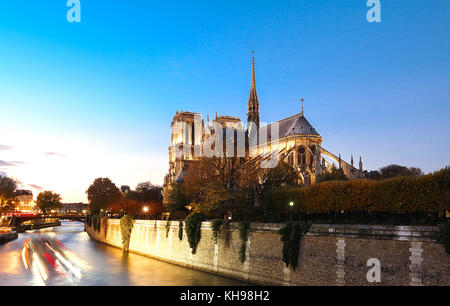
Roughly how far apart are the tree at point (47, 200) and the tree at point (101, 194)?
58.2 meters

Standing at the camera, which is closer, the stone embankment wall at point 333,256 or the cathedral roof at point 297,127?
the stone embankment wall at point 333,256

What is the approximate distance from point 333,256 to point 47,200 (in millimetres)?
129121

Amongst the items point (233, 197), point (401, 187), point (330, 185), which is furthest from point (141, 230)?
point (401, 187)

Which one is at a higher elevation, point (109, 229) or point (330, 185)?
point (330, 185)

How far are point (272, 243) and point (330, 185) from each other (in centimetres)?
646

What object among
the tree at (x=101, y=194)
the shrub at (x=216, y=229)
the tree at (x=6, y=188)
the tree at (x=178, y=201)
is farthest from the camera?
the tree at (x=101, y=194)

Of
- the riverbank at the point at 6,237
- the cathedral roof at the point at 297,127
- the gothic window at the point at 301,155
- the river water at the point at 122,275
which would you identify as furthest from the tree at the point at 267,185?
the riverbank at the point at 6,237

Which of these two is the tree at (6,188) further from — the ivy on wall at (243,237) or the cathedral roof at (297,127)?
the ivy on wall at (243,237)

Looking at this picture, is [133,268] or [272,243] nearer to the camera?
[272,243]

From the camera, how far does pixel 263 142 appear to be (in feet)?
225

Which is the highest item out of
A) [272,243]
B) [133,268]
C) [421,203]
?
[421,203]

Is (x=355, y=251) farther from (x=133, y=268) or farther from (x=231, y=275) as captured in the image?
(x=133, y=268)

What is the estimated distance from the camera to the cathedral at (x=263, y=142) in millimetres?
53969

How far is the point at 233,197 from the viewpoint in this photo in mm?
27828
